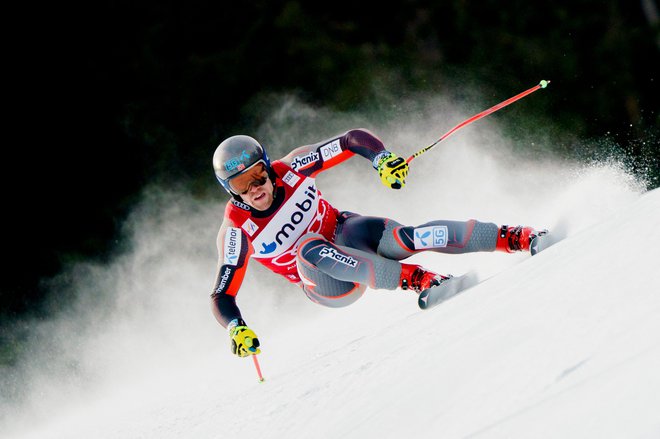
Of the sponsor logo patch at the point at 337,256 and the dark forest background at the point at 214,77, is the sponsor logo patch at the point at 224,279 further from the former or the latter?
the dark forest background at the point at 214,77

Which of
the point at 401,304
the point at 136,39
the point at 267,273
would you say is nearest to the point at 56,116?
the point at 136,39

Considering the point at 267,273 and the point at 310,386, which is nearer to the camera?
the point at 310,386

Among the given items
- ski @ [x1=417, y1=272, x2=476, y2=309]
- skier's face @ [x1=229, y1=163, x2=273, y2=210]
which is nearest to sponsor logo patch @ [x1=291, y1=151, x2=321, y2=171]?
skier's face @ [x1=229, y1=163, x2=273, y2=210]

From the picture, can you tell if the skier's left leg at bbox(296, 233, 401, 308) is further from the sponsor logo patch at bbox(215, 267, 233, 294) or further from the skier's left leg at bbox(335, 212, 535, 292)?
the sponsor logo patch at bbox(215, 267, 233, 294)

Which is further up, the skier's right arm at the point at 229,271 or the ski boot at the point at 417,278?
the skier's right arm at the point at 229,271

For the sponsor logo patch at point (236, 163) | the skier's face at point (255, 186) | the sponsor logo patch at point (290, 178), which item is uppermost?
the sponsor logo patch at point (236, 163)

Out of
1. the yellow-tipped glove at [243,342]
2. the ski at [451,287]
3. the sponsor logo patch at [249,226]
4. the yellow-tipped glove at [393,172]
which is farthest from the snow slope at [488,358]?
the sponsor logo patch at [249,226]

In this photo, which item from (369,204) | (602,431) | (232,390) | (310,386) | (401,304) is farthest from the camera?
(369,204)

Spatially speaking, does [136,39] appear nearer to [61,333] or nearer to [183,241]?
[183,241]

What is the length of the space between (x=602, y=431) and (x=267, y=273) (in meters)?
8.60

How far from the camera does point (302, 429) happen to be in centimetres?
274

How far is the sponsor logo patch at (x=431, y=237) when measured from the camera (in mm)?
3861

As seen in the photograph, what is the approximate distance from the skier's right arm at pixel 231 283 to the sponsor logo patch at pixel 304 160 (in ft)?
1.57

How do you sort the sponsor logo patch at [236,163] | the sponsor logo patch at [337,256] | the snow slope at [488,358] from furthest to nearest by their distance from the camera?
1. the sponsor logo patch at [236,163]
2. the sponsor logo patch at [337,256]
3. the snow slope at [488,358]
